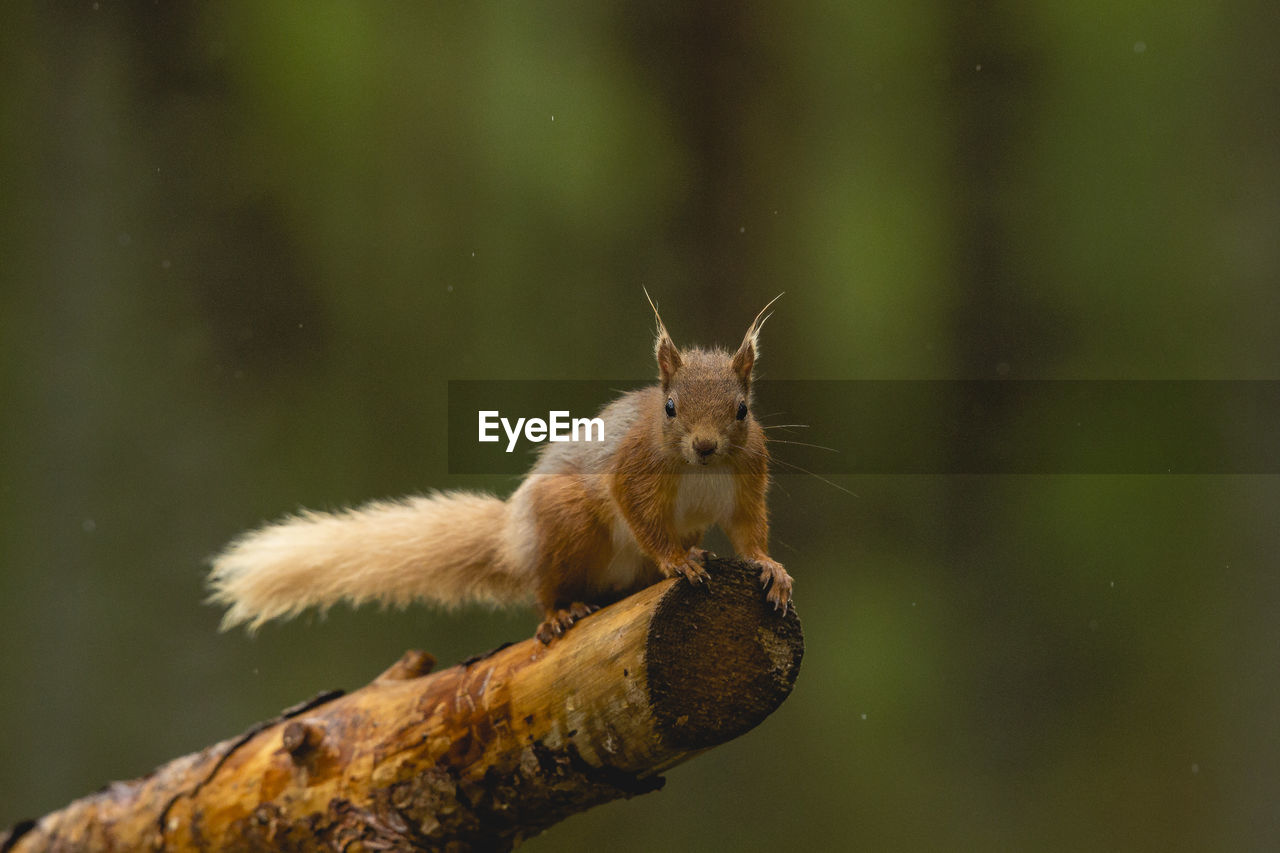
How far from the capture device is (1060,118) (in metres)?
2.33

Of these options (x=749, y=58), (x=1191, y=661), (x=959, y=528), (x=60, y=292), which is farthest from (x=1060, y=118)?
(x=60, y=292)

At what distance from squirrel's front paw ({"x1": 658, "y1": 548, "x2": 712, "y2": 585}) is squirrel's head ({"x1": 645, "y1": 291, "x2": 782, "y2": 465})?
12 centimetres

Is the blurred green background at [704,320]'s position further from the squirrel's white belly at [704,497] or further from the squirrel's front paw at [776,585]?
the squirrel's front paw at [776,585]

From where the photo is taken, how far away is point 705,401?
1.21 meters

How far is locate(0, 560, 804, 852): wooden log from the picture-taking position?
1.05 metres

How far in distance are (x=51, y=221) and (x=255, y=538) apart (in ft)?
4.29

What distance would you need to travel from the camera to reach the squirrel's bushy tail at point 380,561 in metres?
1.64

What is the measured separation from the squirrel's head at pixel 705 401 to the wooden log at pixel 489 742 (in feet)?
0.53

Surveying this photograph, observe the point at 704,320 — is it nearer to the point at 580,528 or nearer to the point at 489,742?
the point at 580,528

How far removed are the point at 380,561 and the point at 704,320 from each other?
36.4 inches

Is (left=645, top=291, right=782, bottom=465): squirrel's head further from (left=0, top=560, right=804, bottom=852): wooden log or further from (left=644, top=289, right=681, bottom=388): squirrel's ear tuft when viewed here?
(left=0, top=560, right=804, bottom=852): wooden log

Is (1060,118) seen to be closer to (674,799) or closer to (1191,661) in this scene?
(1191,661)

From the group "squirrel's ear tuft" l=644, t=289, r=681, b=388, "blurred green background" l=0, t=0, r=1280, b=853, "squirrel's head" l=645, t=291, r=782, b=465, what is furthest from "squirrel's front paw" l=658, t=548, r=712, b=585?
"blurred green background" l=0, t=0, r=1280, b=853

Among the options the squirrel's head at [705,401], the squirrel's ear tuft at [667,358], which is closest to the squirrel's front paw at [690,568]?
the squirrel's head at [705,401]
